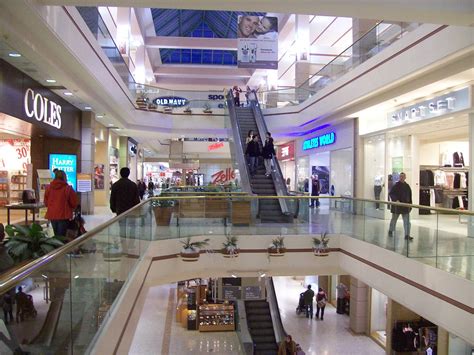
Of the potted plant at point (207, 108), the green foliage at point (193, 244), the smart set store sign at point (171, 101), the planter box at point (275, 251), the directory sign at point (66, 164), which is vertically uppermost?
the smart set store sign at point (171, 101)

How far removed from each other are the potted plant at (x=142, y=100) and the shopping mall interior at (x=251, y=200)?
11 cm

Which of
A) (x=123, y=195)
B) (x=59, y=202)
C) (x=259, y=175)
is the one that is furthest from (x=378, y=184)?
(x=59, y=202)

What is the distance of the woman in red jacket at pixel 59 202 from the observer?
6.16 metres

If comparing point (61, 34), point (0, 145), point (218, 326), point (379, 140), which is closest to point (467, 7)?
point (61, 34)

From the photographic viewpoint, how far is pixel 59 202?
243 inches

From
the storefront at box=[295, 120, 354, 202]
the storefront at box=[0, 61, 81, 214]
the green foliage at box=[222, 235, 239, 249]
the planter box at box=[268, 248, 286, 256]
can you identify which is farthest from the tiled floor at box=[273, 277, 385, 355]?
the storefront at box=[0, 61, 81, 214]

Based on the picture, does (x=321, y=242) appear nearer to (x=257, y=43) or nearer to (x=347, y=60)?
(x=347, y=60)

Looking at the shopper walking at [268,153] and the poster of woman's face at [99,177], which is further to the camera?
the poster of woman's face at [99,177]

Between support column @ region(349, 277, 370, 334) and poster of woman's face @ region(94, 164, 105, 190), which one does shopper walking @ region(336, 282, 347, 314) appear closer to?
support column @ region(349, 277, 370, 334)

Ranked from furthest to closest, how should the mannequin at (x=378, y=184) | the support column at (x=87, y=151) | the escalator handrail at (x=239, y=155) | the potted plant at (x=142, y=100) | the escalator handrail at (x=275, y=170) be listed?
1. the potted plant at (x=142, y=100)
2. the support column at (x=87, y=151)
3. the mannequin at (x=378, y=184)
4. the escalator handrail at (x=239, y=155)
5. the escalator handrail at (x=275, y=170)

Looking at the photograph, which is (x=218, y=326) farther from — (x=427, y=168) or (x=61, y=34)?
(x=61, y=34)

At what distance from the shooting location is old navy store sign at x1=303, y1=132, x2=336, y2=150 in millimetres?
16656

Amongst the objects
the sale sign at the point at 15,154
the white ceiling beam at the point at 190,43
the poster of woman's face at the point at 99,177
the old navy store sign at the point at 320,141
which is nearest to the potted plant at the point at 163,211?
the sale sign at the point at 15,154

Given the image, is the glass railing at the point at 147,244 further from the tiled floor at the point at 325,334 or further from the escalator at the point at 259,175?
the tiled floor at the point at 325,334
